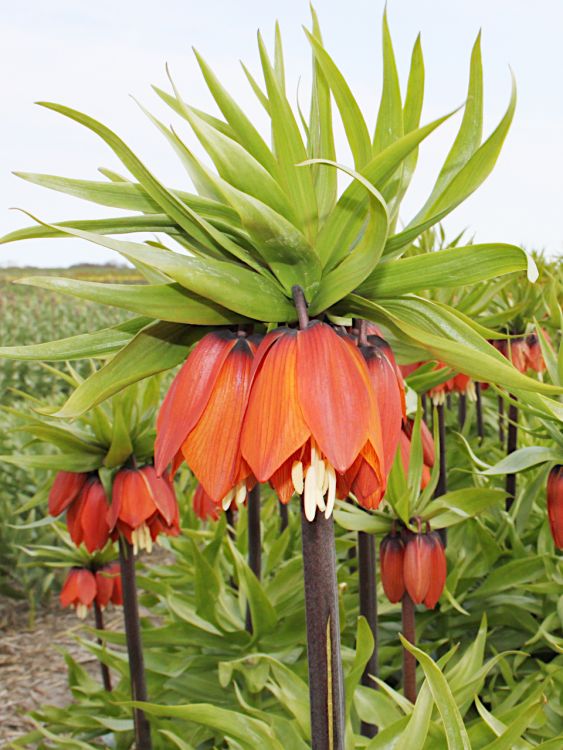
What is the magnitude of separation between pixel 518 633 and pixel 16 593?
9.70 feet

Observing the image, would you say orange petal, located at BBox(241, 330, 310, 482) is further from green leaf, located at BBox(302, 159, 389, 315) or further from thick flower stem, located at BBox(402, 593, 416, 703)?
thick flower stem, located at BBox(402, 593, 416, 703)

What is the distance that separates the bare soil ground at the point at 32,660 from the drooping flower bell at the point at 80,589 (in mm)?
557

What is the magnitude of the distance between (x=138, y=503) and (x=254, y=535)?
0.48 meters

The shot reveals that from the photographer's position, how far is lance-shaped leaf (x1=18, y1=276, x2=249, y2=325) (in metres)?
0.77

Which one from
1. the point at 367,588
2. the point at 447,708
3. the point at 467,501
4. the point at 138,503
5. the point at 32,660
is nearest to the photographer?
the point at 447,708

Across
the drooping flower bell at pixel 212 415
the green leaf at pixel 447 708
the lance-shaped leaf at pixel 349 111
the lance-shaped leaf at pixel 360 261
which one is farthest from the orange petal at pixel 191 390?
the green leaf at pixel 447 708

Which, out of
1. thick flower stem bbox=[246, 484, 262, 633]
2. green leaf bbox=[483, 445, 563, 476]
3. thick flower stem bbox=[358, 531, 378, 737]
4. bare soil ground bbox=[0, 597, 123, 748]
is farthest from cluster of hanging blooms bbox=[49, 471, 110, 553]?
bare soil ground bbox=[0, 597, 123, 748]

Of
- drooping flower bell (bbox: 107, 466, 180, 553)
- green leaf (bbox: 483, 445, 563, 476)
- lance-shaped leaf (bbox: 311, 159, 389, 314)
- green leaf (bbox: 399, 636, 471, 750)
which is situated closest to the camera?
lance-shaped leaf (bbox: 311, 159, 389, 314)

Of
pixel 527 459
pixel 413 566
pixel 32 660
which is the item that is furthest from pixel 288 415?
pixel 32 660

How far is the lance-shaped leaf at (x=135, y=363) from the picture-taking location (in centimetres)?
86

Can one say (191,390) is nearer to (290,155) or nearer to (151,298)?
(151,298)

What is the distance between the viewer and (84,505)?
1828 millimetres

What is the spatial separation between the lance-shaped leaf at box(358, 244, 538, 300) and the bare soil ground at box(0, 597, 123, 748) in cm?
256

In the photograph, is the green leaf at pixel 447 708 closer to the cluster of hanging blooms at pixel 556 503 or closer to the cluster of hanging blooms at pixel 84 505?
the cluster of hanging blooms at pixel 556 503
